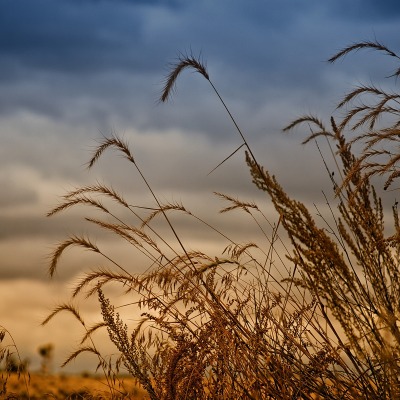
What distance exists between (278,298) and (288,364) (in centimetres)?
44

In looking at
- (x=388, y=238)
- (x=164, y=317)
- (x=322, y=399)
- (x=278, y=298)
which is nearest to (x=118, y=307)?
(x=164, y=317)

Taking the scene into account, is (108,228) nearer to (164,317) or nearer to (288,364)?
(164,317)

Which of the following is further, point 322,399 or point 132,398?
point 132,398

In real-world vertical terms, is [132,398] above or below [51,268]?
below

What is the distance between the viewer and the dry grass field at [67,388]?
3.83m

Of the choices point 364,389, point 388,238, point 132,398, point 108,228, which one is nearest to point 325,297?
point 364,389

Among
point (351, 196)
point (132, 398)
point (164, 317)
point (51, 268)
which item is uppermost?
point (351, 196)

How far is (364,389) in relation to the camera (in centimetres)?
276

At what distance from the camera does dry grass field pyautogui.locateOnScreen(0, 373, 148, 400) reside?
383cm

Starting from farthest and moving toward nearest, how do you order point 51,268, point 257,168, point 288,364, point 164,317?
point 51,268, point 164,317, point 288,364, point 257,168

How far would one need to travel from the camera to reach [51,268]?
373 cm

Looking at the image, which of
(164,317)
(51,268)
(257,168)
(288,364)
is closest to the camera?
(257,168)

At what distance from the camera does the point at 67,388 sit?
813cm

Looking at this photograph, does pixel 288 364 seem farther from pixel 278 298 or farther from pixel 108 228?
pixel 108 228
